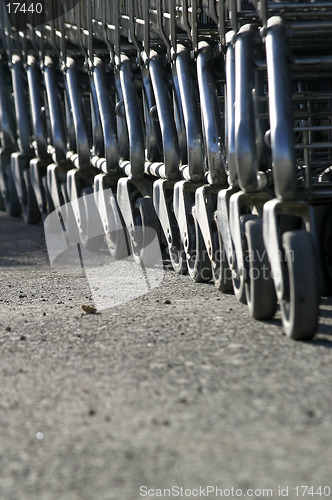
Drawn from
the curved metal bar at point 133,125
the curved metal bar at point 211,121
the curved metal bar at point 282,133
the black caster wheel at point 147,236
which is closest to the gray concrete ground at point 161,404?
the curved metal bar at point 282,133

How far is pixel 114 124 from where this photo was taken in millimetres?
8164

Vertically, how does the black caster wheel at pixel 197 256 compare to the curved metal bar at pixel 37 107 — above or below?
below

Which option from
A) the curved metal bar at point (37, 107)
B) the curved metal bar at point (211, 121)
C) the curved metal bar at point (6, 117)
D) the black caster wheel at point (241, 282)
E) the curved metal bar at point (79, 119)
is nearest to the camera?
the black caster wheel at point (241, 282)

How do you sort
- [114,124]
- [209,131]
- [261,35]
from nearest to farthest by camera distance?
1. [261,35]
2. [209,131]
3. [114,124]

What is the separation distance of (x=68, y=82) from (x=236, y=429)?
626 cm

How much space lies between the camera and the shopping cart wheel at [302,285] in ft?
14.2

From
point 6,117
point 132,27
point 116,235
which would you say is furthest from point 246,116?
point 6,117

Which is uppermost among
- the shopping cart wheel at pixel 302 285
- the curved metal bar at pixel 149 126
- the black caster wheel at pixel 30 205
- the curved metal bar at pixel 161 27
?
the curved metal bar at pixel 161 27

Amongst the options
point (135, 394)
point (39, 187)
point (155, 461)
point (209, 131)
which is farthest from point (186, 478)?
point (39, 187)

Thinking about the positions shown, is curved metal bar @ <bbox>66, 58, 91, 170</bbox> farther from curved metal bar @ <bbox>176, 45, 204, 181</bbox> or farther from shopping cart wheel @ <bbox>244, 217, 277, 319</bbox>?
shopping cart wheel @ <bbox>244, 217, 277, 319</bbox>

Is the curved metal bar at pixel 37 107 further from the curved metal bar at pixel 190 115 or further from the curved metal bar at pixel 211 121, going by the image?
the curved metal bar at pixel 211 121

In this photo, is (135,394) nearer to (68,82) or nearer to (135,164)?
(135,164)

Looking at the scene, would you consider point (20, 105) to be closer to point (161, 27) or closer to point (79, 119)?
point (79, 119)

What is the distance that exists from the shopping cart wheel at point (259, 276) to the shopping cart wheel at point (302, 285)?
415 mm
